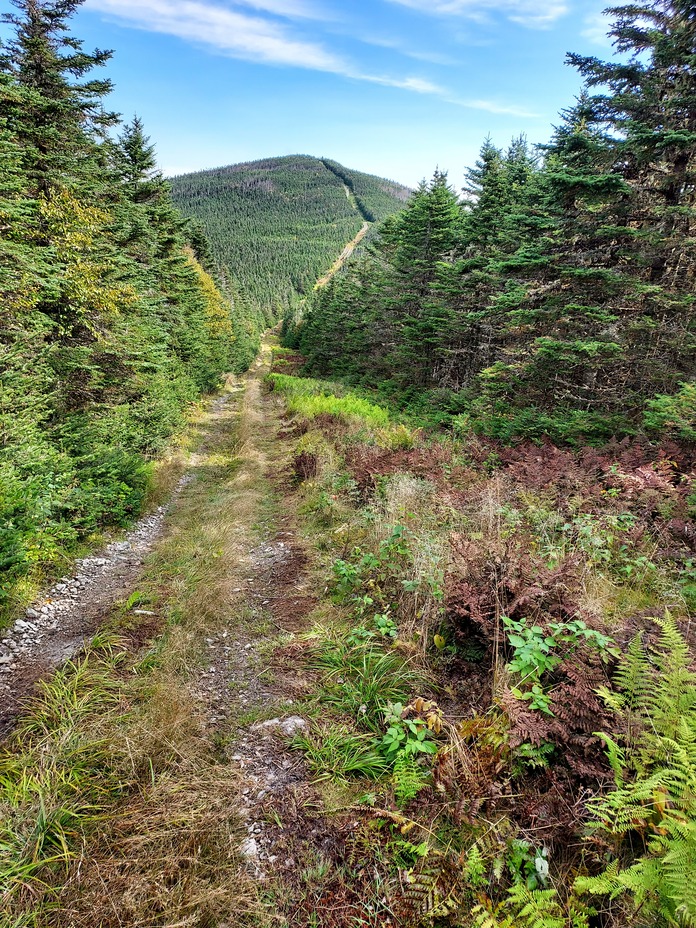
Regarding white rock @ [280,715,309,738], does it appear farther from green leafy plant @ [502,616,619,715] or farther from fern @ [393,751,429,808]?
green leafy plant @ [502,616,619,715]

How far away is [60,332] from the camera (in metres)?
7.95

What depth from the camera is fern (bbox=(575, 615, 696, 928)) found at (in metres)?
1.77

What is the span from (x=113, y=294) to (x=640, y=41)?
13.3m

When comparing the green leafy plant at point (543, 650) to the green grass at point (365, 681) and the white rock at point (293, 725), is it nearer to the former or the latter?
the green grass at point (365, 681)

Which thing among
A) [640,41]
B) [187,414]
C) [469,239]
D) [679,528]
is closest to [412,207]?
[469,239]

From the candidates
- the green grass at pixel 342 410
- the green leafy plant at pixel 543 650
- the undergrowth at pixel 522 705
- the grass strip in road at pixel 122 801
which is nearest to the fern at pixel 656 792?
the undergrowth at pixel 522 705

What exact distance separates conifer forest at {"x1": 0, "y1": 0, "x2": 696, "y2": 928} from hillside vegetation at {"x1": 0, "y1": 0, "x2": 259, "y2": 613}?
6 centimetres

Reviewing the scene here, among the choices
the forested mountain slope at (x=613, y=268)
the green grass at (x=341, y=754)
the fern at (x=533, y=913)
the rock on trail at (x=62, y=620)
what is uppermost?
the forested mountain slope at (x=613, y=268)

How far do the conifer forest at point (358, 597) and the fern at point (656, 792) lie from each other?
25 millimetres

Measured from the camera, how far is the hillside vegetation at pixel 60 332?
20.0ft

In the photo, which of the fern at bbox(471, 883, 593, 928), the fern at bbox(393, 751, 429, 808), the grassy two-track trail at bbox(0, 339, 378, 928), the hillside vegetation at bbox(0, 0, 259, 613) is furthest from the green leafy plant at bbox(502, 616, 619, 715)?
the hillside vegetation at bbox(0, 0, 259, 613)

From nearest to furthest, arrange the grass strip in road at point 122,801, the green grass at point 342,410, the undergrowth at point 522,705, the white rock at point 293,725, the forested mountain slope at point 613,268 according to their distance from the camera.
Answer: the undergrowth at point 522,705 → the grass strip in road at point 122,801 → the white rock at point 293,725 → the forested mountain slope at point 613,268 → the green grass at point 342,410

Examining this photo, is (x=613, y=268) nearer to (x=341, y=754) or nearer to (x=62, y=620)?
(x=341, y=754)

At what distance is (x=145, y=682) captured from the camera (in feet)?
12.9
